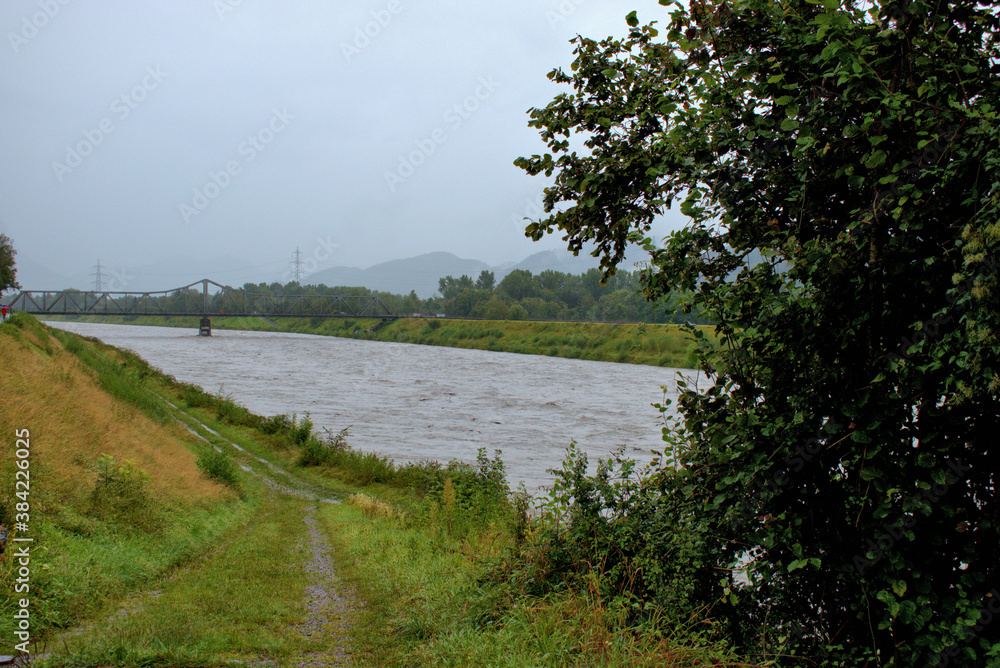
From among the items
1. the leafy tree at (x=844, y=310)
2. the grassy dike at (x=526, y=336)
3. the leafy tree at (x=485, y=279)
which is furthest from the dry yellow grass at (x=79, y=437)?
the leafy tree at (x=485, y=279)

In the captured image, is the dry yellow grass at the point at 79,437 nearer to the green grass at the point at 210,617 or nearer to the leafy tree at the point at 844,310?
the green grass at the point at 210,617

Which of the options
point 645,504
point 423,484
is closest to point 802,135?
point 645,504

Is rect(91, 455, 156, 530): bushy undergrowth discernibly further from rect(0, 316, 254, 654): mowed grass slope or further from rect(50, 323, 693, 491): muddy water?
rect(50, 323, 693, 491): muddy water

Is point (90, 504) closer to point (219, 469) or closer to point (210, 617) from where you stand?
point (210, 617)

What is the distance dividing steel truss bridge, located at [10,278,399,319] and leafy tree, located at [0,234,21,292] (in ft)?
134

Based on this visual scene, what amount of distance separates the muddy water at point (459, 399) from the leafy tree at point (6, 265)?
1278cm

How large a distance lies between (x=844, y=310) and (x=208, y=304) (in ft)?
481

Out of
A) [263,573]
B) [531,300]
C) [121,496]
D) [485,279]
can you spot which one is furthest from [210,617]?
[485,279]

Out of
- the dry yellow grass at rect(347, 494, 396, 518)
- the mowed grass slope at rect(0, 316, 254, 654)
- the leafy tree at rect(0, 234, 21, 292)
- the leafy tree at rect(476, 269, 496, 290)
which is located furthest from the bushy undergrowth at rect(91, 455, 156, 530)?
the leafy tree at rect(476, 269, 496, 290)

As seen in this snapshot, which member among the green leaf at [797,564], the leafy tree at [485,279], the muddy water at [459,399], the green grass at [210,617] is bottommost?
the muddy water at [459,399]

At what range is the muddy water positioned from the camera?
23.9 meters

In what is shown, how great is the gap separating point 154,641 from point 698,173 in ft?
18.4

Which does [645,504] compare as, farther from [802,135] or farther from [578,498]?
[802,135]

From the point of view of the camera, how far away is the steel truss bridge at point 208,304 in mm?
110062
